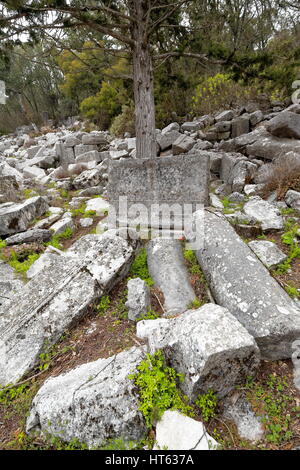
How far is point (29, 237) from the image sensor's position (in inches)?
177

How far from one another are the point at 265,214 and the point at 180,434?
343 cm

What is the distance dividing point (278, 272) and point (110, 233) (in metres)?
2.10

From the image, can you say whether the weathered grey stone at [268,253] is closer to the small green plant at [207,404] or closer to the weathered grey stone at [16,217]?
the small green plant at [207,404]

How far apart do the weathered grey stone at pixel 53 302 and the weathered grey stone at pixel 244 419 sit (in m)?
1.57

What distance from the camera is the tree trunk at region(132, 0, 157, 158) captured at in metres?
5.22

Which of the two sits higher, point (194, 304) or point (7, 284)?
point (194, 304)

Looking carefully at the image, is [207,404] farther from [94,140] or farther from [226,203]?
[94,140]

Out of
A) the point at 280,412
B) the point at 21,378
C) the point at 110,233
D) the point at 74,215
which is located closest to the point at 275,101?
the point at 74,215

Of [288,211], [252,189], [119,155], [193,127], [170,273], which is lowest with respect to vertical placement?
[170,273]

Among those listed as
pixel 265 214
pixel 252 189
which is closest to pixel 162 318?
pixel 265 214

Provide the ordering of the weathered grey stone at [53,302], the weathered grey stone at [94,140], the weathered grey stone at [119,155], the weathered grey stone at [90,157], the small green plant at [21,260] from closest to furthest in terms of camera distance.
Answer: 1. the weathered grey stone at [53,302]
2. the small green plant at [21,260]
3. the weathered grey stone at [119,155]
4. the weathered grey stone at [90,157]
5. the weathered grey stone at [94,140]

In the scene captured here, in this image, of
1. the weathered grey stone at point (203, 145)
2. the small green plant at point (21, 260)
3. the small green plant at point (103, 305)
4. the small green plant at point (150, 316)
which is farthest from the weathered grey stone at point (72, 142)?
the small green plant at point (150, 316)

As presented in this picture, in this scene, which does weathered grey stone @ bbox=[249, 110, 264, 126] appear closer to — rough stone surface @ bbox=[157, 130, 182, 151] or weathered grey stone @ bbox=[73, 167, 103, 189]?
rough stone surface @ bbox=[157, 130, 182, 151]

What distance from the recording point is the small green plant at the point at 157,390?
64.4 inches
